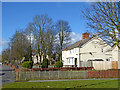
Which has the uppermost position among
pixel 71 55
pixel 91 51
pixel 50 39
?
pixel 50 39

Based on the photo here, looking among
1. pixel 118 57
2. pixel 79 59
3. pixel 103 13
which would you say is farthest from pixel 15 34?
pixel 103 13

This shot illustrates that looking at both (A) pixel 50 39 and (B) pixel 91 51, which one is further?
(A) pixel 50 39

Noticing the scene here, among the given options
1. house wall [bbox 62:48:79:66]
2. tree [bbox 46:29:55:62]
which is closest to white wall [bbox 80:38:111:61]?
house wall [bbox 62:48:79:66]

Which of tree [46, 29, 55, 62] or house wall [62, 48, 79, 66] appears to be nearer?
house wall [62, 48, 79, 66]

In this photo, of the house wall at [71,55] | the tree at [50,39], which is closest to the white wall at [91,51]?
the house wall at [71,55]

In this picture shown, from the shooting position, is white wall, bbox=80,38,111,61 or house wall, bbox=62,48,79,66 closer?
white wall, bbox=80,38,111,61

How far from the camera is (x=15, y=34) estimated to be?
6116cm

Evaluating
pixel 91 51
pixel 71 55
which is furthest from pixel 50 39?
pixel 91 51

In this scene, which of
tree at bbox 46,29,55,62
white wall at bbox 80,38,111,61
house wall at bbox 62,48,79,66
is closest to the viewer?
white wall at bbox 80,38,111,61

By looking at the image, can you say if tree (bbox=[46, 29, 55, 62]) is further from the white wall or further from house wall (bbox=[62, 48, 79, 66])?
the white wall

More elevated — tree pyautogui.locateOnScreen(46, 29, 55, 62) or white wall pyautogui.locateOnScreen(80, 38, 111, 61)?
tree pyautogui.locateOnScreen(46, 29, 55, 62)

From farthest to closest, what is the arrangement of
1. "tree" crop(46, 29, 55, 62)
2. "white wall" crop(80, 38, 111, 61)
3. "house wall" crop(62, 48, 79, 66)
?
"tree" crop(46, 29, 55, 62)
"house wall" crop(62, 48, 79, 66)
"white wall" crop(80, 38, 111, 61)

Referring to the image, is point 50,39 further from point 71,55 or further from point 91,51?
point 91,51

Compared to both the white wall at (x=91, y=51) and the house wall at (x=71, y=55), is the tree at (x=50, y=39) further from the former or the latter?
the white wall at (x=91, y=51)
